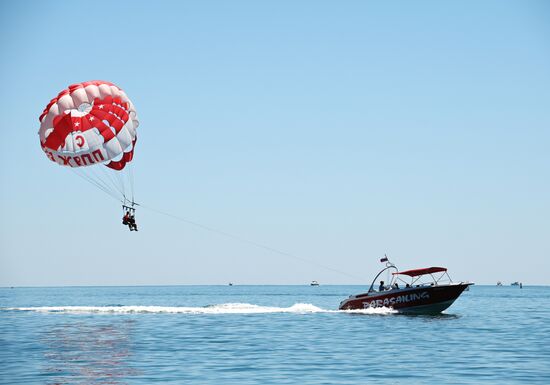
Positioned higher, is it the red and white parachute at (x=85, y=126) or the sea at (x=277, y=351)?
the red and white parachute at (x=85, y=126)

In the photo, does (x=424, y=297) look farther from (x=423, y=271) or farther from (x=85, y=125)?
(x=85, y=125)

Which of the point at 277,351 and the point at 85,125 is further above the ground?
the point at 85,125

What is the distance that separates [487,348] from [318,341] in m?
6.53

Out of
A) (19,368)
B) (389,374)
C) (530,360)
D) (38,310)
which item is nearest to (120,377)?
(19,368)

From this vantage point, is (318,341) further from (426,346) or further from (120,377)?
(120,377)

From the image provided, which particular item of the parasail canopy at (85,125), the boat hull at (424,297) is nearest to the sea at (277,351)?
the boat hull at (424,297)

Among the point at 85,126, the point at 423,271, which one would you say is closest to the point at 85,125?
the point at 85,126

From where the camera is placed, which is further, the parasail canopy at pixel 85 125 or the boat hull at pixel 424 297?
the boat hull at pixel 424 297

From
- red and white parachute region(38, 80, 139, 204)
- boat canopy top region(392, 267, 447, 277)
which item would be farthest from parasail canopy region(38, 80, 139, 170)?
boat canopy top region(392, 267, 447, 277)

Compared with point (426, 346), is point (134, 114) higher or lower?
higher

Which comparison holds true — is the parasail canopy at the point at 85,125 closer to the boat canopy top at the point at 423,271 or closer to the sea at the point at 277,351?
the sea at the point at 277,351

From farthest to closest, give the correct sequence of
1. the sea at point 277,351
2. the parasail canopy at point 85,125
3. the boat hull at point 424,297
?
the boat hull at point 424,297 < the parasail canopy at point 85,125 < the sea at point 277,351

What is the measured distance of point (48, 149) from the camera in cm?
3494

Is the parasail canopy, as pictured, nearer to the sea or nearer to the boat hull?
the sea
